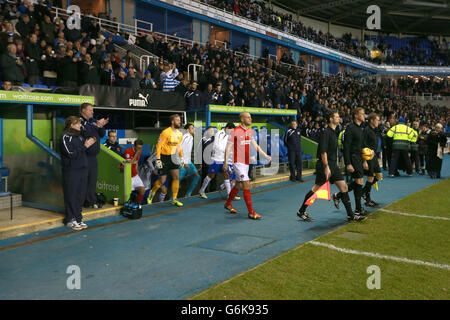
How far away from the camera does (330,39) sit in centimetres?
4769

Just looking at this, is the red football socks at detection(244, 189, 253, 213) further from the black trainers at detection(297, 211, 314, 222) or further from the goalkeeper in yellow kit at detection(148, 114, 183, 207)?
the goalkeeper in yellow kit at detection(148, 114, 183, 207)

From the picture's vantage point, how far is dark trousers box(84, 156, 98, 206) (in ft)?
27.3

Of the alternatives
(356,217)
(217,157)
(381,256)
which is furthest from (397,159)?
(381,256)

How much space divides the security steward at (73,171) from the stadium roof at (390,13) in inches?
1538

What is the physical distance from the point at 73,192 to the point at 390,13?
51.6 m

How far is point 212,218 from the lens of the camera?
8.45 metres

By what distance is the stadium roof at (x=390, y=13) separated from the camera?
44.2 meters

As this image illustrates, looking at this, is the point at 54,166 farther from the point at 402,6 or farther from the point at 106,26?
the point at 402,6

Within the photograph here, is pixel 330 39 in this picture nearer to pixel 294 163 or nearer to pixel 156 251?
pixel 294 163

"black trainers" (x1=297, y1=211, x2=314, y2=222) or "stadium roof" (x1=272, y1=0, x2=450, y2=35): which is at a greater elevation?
"stadium roof" (x1=272, y1=0, x2=450, y2=35)

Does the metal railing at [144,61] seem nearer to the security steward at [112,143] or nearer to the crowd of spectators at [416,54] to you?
the security steward at [112,143]

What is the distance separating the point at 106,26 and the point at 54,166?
13921 mm

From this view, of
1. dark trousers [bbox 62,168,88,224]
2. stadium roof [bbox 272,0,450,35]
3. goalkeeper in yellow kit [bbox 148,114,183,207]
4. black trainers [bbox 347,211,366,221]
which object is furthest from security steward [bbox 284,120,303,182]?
stadium roof [bbox 272,0,450,35]

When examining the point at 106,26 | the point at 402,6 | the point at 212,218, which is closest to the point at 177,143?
the point at 212,218
